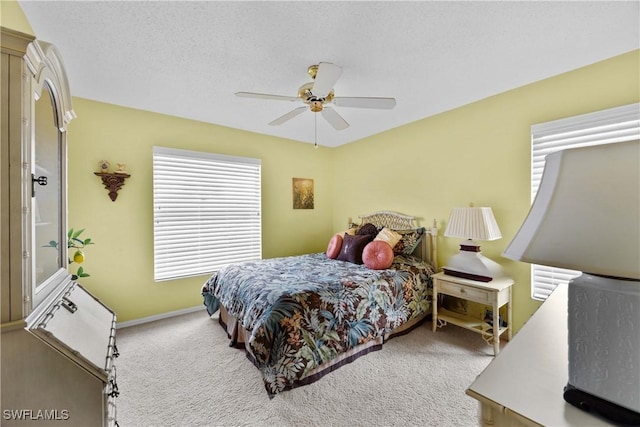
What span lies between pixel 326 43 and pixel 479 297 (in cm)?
257

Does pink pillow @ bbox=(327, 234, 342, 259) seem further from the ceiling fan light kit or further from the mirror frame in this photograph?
the mirror frame

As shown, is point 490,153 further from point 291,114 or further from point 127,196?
point 127,196

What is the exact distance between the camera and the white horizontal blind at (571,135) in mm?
2006

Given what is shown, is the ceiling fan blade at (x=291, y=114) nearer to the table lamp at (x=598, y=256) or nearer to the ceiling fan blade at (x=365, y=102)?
the ceiling fan blade at (x=365, y=102)

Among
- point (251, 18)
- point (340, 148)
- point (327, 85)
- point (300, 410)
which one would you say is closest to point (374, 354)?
point (300, 410)

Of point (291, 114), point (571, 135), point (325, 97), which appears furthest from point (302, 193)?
point (571, 135)

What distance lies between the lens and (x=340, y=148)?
15.5ft

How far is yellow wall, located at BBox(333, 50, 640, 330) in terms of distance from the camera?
2168mm

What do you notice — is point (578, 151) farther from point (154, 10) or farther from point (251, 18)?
point (154, 10)

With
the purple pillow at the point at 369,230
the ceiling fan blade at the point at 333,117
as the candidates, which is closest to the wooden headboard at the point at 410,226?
the purple pillow at the point at 369,230

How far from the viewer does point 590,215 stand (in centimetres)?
61

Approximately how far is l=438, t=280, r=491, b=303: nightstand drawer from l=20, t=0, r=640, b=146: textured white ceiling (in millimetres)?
1987

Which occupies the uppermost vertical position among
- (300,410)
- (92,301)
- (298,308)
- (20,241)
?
(20,241)

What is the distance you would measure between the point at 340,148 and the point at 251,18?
127 inches
